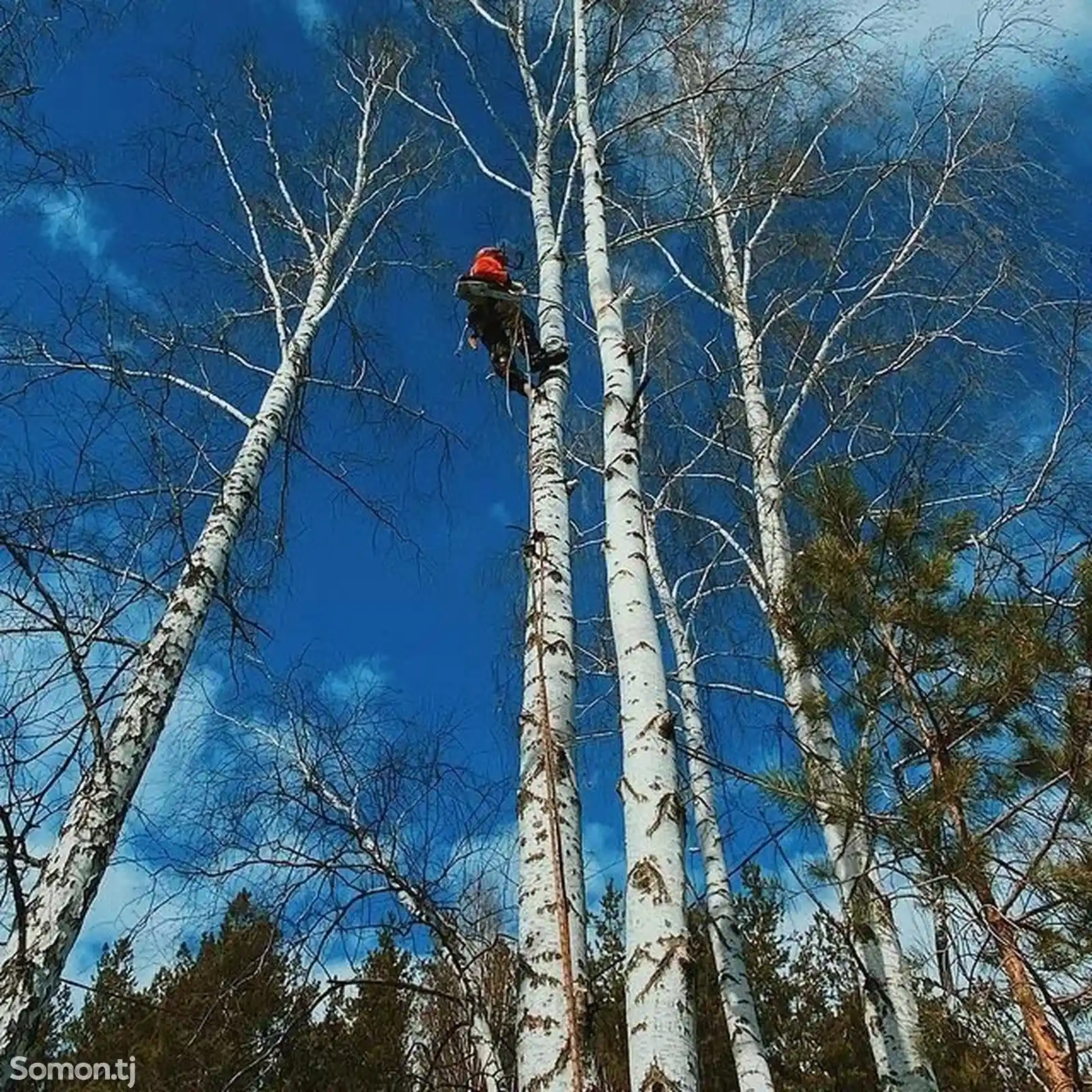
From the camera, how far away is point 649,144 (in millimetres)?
9500

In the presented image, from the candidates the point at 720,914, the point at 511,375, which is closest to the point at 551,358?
the point at 511,375

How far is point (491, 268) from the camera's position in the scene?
5.50 meters

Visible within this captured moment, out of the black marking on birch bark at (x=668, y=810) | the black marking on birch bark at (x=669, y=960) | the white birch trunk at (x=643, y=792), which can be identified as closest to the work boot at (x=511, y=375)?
the white birch trunk at (x=643, y=792)

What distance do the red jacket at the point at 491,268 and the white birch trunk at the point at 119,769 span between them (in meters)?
1.49

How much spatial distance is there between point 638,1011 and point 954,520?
228 cm

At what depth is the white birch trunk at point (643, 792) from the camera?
7.79 ft

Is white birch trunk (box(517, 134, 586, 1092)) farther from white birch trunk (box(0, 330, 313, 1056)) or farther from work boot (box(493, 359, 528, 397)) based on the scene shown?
white birch trunk (box(0, 330, 313, 1056))

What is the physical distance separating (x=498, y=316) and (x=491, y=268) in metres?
0.30

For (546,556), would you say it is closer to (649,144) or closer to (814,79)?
(814,79)

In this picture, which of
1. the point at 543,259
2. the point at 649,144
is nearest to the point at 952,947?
the point at 543,259

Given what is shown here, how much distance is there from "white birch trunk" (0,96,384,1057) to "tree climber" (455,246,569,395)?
4.54 ft

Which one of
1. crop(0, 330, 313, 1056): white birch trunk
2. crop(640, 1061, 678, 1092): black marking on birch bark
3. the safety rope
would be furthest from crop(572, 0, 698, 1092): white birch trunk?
crop(0, 330, 313, 1056): white birch trunk

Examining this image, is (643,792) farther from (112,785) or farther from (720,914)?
(720,914)

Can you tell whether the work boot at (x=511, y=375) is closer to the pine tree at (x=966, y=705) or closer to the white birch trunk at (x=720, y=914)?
the white birch trunk at (x=720, y=914)
